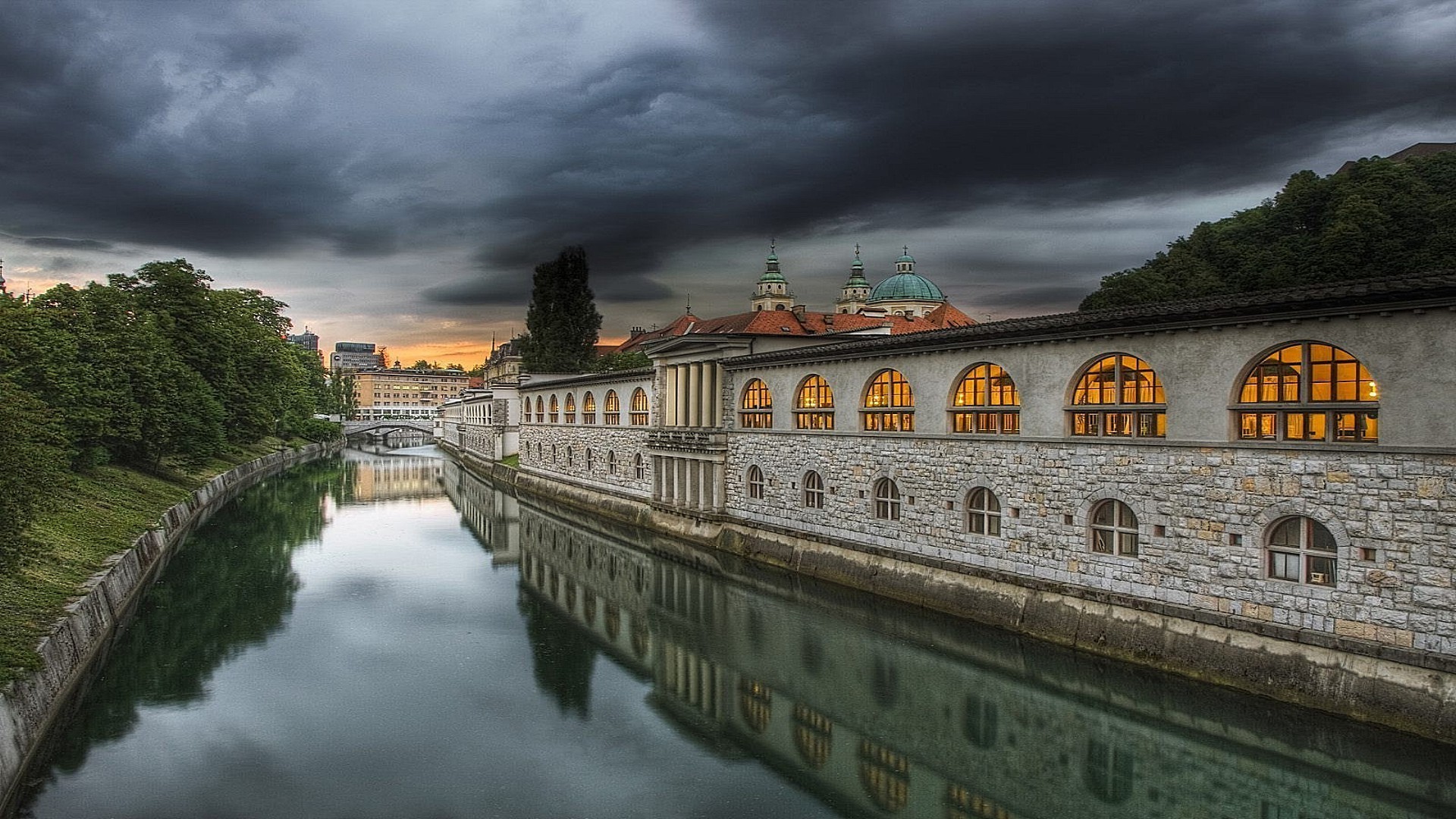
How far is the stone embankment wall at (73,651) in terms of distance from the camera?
12.0 metres

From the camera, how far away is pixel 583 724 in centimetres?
1559

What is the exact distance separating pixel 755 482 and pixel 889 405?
7558mm

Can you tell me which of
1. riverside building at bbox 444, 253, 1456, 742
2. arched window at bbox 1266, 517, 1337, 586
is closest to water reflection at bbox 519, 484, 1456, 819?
riverside building at bbox 444, 253, 1456, 742

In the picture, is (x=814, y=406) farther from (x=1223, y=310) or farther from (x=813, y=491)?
(x=1223, y=310)

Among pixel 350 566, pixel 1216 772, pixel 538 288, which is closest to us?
pixel 1216 772

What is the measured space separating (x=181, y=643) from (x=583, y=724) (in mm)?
10784

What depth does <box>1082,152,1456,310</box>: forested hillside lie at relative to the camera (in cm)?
4794

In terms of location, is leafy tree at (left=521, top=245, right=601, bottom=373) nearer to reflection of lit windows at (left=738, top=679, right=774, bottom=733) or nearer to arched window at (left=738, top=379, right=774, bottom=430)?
arched window at (left=738, top=379, right=774, bottom=430)

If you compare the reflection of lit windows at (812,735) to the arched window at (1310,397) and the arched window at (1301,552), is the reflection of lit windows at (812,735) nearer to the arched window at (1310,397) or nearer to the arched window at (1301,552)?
the arched window at (1301,552)

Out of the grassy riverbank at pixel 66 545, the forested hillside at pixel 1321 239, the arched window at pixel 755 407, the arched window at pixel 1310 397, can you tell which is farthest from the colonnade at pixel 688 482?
the forested hillside at pixel 1321 239

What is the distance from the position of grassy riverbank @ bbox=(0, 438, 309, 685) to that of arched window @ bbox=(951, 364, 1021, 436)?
17.9 metres

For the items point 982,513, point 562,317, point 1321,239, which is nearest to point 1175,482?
point 982,513

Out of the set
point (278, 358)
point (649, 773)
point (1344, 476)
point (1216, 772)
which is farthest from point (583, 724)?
point (278, 358)

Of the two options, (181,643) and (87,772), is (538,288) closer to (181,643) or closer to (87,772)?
(181,643)
